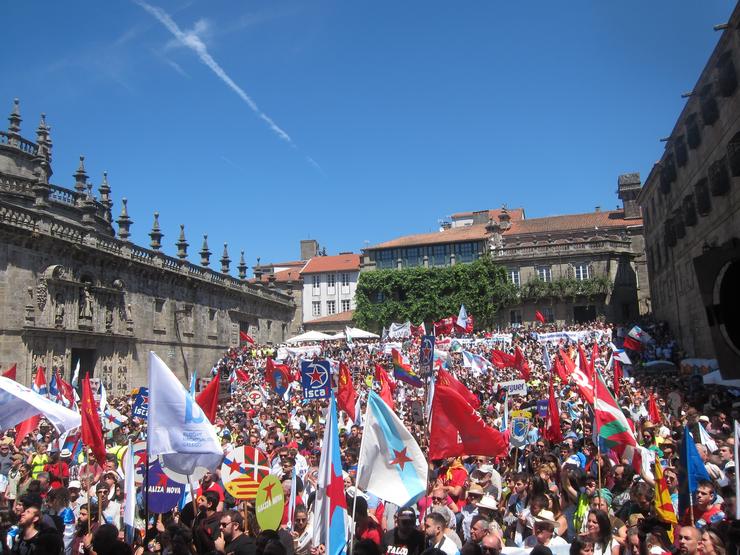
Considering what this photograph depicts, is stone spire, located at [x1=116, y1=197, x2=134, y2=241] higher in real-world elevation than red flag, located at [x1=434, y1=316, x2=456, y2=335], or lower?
higher

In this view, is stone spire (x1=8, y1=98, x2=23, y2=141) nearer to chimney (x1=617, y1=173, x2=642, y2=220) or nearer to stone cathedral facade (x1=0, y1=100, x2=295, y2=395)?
stone cathedral facade (x1=0, y1=100, x2=295, y2=395)

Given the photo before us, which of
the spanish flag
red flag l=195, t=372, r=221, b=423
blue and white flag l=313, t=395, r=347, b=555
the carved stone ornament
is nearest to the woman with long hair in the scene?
the spanish flag

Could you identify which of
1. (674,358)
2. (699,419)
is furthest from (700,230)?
(699,419)

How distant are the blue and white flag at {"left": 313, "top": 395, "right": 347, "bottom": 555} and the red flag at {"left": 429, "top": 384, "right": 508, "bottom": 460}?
1.76 meters

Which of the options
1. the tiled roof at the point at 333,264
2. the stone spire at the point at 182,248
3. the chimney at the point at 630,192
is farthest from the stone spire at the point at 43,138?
the chimney at the point at 630,192

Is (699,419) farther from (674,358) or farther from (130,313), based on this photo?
(130,313)

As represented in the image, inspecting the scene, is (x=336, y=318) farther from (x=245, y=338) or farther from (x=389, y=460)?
(x=389, y=460)

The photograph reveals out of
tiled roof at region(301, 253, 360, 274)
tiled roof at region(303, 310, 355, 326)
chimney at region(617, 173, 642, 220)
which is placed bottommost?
tiled roof at region(303, 310, 355, 326)

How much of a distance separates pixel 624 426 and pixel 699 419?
12.9 ft

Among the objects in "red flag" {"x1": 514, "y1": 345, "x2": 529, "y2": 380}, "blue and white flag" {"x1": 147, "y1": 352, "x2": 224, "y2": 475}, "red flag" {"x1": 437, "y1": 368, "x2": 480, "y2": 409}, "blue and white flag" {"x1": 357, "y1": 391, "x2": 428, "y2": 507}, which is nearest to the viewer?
"blue and white flag" {"x1": 357, "y1": 391, "x2": 428, "y2": 507}

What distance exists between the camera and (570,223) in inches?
2281

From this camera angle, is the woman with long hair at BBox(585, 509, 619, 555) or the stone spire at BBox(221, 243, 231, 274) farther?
the stone spire at BBox(221, 243, 231, 274)

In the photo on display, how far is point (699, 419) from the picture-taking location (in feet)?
37.4

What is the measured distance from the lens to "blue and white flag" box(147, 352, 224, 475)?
26.2 feet
